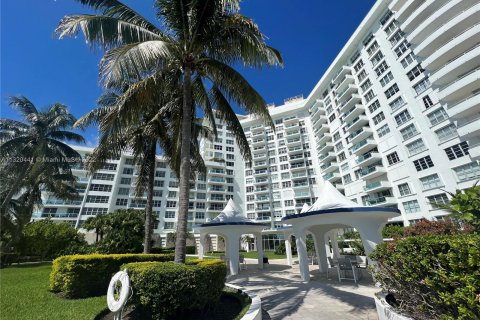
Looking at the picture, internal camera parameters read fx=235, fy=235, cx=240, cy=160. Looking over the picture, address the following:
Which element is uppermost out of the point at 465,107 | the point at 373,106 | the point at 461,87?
the point at 373,106

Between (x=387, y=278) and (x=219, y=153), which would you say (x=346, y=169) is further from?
(x=387, y=278)

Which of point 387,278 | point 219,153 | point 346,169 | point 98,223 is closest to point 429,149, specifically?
point 346,169

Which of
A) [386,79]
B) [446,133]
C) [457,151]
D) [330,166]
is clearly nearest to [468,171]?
[457,151]

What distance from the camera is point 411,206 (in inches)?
1326

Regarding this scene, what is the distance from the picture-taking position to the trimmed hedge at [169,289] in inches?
227

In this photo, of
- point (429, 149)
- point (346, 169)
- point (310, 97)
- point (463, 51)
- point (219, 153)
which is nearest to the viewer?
point (463, 51)

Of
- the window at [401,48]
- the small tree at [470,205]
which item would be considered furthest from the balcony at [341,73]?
the small tree at [470,205]

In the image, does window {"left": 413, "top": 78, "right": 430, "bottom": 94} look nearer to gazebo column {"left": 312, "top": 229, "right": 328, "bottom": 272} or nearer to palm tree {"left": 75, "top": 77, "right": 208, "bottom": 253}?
gazebo column {"left": 312, "top": 229, "right": 328, "bottom": 272}

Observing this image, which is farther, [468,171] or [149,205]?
[468,171]

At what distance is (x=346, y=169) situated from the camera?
4988 cm

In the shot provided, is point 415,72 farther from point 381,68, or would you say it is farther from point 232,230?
point 232,230

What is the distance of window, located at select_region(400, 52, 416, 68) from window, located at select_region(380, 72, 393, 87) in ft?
7.86

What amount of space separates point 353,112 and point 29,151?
49.5 meters

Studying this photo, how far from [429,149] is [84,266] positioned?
38876mm
